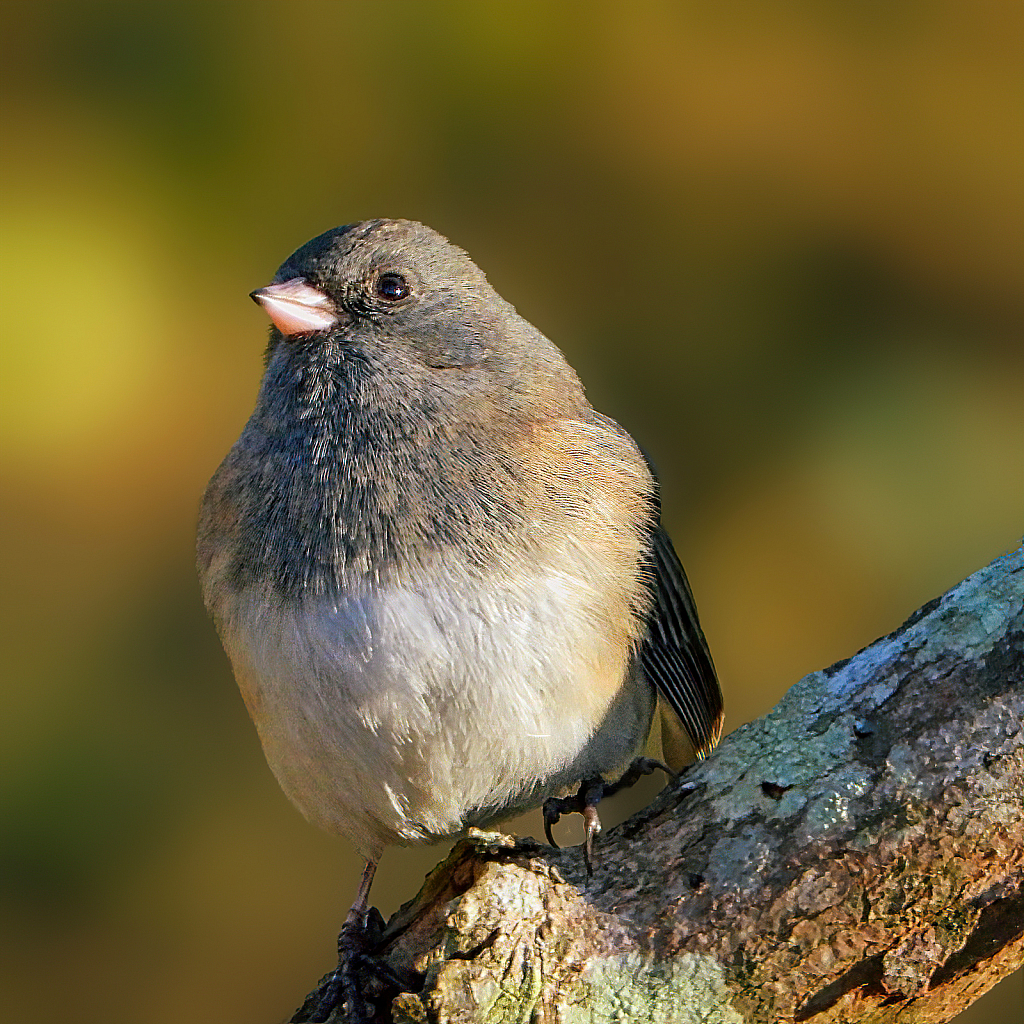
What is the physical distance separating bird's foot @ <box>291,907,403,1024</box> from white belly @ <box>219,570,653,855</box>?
19 centimetres

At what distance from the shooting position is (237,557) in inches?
71.0

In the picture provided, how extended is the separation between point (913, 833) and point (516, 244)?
218cm

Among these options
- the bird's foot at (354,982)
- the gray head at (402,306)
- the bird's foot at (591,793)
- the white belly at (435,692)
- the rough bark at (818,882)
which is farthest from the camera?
the gray head at (402,306)

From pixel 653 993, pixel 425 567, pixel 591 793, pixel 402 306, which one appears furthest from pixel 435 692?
pixel 402 306

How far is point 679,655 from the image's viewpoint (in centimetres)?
201

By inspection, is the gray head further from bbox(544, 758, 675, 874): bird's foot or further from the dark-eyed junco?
bbox(544, 758, 675, 874): bird's foot

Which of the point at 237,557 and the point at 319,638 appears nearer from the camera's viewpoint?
the point at 319,638

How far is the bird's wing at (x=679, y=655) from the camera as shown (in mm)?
1959

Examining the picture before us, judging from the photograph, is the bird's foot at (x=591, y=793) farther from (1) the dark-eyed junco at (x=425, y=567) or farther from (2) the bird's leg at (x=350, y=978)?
(2) the bird's leg at (x=350, y=978)

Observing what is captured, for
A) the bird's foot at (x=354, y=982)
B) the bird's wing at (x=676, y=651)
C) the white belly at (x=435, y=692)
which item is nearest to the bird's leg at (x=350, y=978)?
the bird's foot at (x=354, y=982)

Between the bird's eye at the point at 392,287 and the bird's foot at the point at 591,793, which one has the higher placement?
the bird's eye at the point at 392,287

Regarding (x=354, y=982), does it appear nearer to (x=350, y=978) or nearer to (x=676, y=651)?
(x=350, y=978)

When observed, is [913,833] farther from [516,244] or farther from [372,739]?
[516,244]

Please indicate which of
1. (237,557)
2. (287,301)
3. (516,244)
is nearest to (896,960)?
(237,557)
